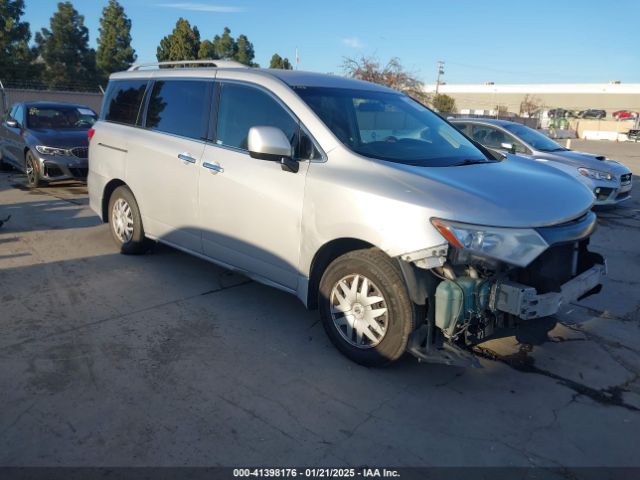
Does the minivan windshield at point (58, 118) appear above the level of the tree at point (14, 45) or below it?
below

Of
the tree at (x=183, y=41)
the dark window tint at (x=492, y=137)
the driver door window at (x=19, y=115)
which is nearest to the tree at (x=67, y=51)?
the tree at (x=183, y=41)

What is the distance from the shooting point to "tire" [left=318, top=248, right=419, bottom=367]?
337 cm

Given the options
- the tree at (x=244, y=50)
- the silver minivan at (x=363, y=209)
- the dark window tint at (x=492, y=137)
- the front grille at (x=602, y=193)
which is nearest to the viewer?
the silver minivan at (x=363, y=209)

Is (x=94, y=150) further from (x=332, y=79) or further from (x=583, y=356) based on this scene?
(x=583, y=356)

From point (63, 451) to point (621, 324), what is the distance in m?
4.47

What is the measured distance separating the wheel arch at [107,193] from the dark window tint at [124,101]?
68cm

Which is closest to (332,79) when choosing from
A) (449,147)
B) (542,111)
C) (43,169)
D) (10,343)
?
(449,147)

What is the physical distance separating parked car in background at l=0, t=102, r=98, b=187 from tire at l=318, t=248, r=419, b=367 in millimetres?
7688

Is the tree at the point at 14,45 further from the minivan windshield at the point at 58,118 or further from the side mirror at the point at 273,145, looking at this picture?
the side mirror at the point at 273,145

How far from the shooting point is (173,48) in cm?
3425

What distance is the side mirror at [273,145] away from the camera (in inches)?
149

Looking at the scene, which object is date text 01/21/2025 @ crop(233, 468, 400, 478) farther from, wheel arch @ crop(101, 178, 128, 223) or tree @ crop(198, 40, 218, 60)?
tree @ crop(198, 40, 218, 60)

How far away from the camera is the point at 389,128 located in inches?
172

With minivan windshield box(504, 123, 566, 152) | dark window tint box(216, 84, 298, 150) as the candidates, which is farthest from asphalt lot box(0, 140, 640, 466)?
minivan windshield box(504, 123, 566, 152)
